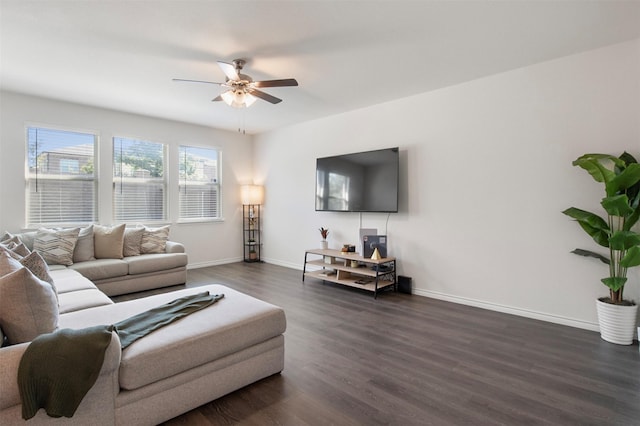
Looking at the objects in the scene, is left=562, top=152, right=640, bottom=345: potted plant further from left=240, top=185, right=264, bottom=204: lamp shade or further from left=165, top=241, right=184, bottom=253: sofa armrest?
left=240, top=185, right=264, bottom=204: lamp shade

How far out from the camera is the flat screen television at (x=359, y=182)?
173 inches

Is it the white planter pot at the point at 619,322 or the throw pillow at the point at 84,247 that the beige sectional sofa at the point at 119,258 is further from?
the white planter pot at the point at 619,322

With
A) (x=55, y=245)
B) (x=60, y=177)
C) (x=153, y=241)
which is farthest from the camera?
(x=153, y=241)

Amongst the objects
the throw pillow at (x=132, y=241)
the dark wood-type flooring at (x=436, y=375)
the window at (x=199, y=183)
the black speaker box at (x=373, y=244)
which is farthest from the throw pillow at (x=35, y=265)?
the window at (x=199, y=183)

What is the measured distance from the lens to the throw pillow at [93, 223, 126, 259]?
4426mm

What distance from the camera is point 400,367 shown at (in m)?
2.40

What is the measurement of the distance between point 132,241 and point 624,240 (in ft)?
18.4

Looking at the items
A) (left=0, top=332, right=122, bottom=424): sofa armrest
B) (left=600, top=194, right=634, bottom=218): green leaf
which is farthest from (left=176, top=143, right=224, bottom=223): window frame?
(left=600, top=194, right=634, bottom=218): green leaf

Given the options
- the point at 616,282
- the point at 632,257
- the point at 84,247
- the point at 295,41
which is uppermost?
the point at 295,41

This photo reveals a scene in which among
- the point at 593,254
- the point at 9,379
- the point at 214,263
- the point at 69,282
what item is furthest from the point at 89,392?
the point at 214,263

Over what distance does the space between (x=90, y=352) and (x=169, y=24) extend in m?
2.46

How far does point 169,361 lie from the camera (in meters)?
1.74

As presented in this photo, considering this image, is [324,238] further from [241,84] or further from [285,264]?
[241,84]

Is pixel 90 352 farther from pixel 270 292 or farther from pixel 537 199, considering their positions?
pixel 537 199
